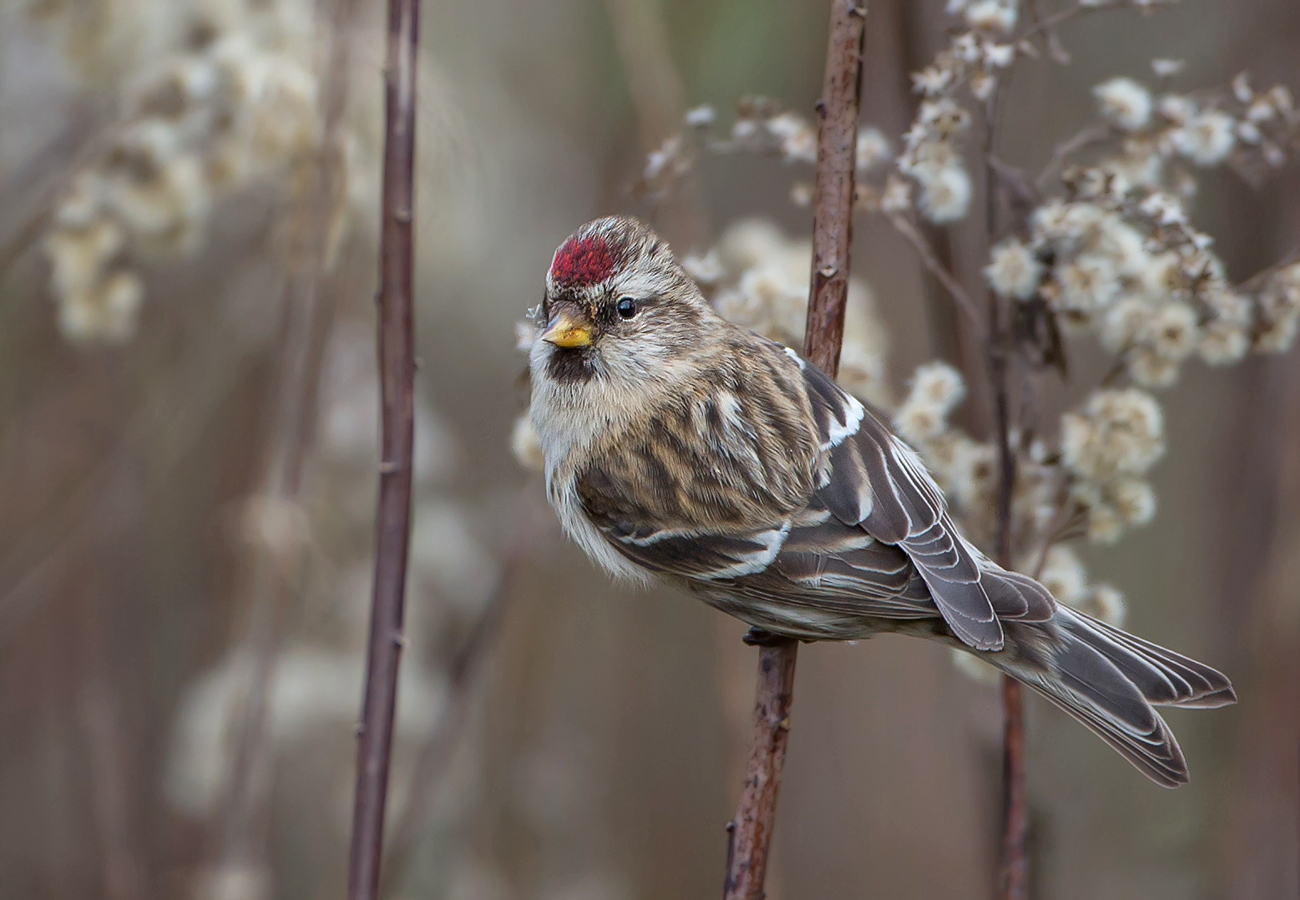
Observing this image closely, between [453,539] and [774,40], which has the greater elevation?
[774,40]

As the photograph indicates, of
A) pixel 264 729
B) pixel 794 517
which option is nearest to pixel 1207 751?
pixel 794 517

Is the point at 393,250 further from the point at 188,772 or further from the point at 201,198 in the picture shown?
the point at 188,772

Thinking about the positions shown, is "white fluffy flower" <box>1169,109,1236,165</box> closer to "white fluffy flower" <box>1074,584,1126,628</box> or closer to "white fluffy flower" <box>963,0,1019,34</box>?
"white fluffy flower" <box>963,0,1019,34</box>

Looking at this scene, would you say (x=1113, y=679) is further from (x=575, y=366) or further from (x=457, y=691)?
(x=457, y=691)

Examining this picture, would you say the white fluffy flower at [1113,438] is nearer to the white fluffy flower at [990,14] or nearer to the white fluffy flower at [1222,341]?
the white fluffy flower at [1222,341]

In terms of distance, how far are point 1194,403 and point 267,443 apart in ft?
8.42

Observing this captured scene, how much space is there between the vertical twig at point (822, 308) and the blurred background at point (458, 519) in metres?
0.33

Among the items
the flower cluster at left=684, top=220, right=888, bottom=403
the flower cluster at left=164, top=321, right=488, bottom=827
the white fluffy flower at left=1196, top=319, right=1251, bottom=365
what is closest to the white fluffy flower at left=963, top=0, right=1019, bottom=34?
the flower cluster at left=684, top=220, right=888, bottom=403

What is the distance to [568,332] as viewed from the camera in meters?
1.98

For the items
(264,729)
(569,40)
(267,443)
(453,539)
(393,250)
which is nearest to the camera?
(393,250)

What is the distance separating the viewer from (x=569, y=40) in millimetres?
3443

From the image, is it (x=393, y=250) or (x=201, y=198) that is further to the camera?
(x=201, y=198)

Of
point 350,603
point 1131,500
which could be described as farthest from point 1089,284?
point 350,603

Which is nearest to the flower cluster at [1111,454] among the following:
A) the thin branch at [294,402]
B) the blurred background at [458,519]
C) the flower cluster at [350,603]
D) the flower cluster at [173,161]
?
the blurred background at [458,519]
